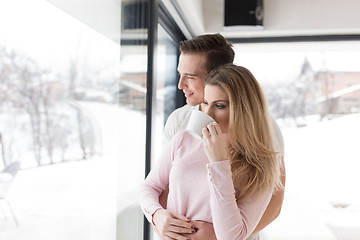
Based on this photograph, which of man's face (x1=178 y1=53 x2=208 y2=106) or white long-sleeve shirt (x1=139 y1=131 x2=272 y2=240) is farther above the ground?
man's face (x1=178 y1=53 x2=208 y2=106)

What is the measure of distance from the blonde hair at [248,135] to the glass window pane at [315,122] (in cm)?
300

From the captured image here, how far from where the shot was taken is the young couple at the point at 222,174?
3.49 ft

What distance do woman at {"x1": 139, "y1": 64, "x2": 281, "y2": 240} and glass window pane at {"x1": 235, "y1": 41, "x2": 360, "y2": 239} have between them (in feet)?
9.90

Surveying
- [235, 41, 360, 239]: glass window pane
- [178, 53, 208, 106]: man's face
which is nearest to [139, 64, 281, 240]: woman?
[178, 53, 208, 106]: man's face

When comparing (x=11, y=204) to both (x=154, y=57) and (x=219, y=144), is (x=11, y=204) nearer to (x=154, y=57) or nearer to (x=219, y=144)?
(x=219, y=144)

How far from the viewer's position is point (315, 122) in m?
4.12

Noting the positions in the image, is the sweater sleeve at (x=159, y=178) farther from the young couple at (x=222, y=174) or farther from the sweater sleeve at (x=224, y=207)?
the sweater sleeve at (x=224, y=207)

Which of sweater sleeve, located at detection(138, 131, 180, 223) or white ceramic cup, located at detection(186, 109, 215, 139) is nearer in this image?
white ceramic cup, located at detection(186, 109, 215, 139)

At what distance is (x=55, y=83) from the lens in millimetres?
1186

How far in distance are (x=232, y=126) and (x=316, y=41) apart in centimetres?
312

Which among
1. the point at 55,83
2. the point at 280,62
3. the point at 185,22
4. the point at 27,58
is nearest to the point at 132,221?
the point at 55,83

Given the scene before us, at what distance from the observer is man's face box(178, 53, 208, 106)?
65.4 inches

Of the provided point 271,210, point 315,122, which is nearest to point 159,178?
point 271,210

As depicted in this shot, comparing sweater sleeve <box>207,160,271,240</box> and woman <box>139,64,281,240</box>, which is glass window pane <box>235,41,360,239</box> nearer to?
woman <box>139,64,281,240</box>
